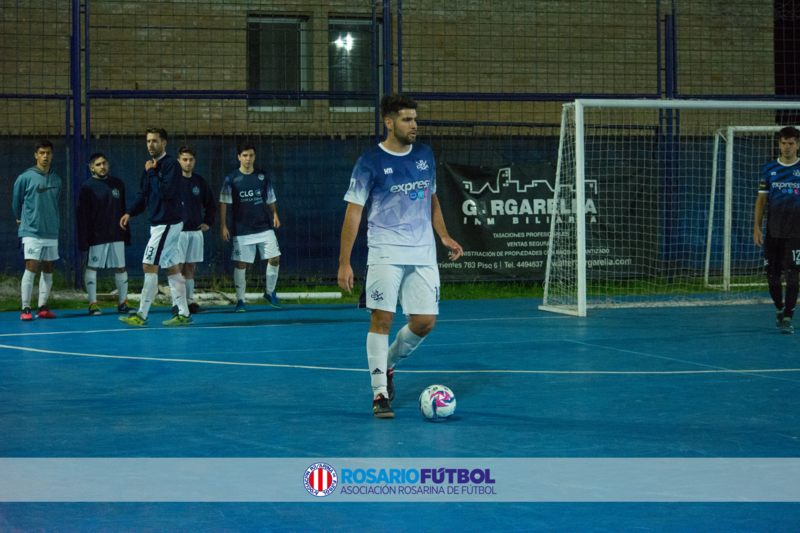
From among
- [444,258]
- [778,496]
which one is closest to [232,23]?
[444,258]

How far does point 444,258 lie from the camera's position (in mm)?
13523

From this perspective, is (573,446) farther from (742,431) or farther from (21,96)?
(21,96)

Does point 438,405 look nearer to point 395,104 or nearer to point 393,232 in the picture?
point 393,232

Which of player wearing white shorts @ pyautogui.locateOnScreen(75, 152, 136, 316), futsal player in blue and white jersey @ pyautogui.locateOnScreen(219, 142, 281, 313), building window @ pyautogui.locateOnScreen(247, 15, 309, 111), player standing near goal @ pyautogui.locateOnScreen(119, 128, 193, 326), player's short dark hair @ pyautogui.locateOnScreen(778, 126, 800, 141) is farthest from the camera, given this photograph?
building window @ pyautogui.locateOnScreen(247, 15, 309, 111)

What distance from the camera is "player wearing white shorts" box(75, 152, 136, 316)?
1143 cm

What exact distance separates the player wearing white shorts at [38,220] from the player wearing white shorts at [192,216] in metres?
1.67

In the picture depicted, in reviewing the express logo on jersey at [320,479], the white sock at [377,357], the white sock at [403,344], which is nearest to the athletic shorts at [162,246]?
the white sock at [403,344]

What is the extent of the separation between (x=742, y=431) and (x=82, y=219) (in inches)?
358

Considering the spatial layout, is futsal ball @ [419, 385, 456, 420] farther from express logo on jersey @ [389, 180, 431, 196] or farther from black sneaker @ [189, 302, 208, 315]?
black sneaker @ [189, 302, 208, 315]

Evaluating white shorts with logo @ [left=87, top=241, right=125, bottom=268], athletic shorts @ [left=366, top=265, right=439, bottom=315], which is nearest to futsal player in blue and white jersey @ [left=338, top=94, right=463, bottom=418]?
athletic shorts @ [left=366, top=265, right=439, bottom=315]

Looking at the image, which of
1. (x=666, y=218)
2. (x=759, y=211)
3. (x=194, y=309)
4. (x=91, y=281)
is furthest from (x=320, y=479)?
(x=666, y=218)

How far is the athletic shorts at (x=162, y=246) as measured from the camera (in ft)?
32.0

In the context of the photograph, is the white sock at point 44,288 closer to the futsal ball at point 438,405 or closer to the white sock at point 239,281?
the white sock at point 239,281

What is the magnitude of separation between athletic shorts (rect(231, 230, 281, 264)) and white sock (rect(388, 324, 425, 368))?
640 cm
